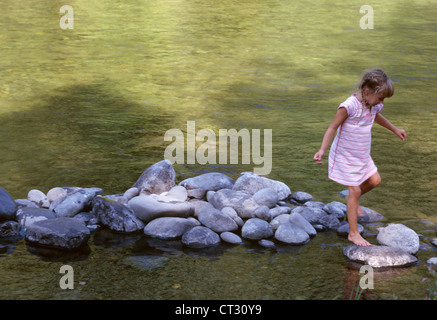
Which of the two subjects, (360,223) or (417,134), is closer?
(360,223)

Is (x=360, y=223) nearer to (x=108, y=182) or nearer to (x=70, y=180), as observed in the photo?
(x=108, y=182)

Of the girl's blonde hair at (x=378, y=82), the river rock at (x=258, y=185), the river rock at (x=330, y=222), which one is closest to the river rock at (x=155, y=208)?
the river rock at (x=258, y=185)

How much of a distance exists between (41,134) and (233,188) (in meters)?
2.57

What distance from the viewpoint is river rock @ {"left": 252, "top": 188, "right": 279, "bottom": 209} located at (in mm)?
4629

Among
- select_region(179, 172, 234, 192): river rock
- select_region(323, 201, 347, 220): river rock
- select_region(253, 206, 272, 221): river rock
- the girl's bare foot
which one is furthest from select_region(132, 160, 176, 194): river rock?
the girl's bare foot

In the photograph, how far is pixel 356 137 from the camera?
4.16m

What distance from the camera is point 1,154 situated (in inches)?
227

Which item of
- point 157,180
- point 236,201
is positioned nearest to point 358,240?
point 236,201

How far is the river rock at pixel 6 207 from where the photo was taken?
4.29m

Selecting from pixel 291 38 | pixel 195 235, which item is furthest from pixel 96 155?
pixel 291 38

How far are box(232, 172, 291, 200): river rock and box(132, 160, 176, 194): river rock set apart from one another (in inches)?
21.2

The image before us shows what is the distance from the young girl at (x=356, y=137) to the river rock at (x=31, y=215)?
2013 millimetres

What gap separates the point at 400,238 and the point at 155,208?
5.73 feet

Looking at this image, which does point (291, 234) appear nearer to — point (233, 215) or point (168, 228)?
point (233, 215)
